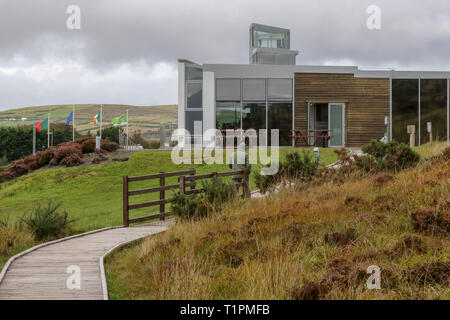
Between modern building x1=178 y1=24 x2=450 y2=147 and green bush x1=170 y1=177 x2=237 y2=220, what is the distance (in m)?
19.0

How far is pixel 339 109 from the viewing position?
112ft

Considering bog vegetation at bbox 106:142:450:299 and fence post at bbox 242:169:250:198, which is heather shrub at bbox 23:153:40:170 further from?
bog vegetation at bbox 106:142:450:299

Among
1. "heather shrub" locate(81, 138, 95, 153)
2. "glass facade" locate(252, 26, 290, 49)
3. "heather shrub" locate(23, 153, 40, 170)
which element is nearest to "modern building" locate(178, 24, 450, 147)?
"heather shrub" locate(81, 138, 95, 153)

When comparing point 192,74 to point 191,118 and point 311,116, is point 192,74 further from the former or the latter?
point 311,116

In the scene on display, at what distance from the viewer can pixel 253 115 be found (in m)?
33.5

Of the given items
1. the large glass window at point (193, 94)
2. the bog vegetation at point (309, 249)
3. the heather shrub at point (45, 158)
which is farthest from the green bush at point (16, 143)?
the bog vegetation at point (309, 249)

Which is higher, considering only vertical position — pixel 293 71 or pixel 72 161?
pixel 293 71

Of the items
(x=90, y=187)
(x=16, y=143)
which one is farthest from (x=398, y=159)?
(x=16, y=143)

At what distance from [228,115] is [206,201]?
20423 mm

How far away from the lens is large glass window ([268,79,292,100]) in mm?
33938

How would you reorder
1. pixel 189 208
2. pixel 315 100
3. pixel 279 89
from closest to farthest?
pixel 189 208
pixel 279 89
pixel 315 100

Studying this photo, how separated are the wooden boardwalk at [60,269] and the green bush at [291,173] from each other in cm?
446

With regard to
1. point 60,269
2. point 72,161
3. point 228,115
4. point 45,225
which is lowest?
point 60,269

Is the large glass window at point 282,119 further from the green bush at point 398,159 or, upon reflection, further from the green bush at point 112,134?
the green bush at point 112,134
